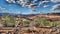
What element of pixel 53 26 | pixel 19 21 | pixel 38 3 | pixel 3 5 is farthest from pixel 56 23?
pixel 3 5

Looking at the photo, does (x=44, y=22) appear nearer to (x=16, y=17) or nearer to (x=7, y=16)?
(x=16, y=17)

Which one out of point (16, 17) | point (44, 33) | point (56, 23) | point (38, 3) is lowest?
point (44, 33)

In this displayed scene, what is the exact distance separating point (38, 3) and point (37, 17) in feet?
0.57

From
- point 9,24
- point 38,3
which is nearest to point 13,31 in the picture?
point 9,24

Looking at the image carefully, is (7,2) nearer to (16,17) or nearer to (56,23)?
(16,17)

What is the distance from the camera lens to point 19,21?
1731mm

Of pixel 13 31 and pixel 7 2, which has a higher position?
pixel 7 2

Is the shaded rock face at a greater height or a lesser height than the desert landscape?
lesser

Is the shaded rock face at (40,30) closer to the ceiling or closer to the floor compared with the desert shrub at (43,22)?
closer to the floor

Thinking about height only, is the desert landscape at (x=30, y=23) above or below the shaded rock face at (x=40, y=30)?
above

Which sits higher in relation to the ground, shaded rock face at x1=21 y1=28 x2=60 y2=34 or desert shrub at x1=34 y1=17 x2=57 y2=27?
desert shrub at x1=34 y1=17 x2=57 y2=27

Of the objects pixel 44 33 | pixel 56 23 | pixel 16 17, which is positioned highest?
pixel 16 17

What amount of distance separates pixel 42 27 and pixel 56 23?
0.58 ft

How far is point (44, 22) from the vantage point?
1.72 meters
